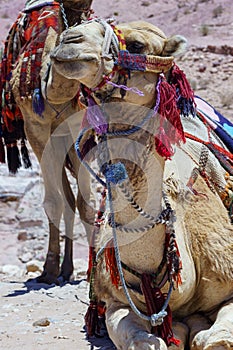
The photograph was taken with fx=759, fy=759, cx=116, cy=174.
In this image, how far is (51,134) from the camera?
21.7ft

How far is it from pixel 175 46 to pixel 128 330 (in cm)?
131

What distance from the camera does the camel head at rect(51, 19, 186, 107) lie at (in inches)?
117

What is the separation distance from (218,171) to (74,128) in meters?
2.53

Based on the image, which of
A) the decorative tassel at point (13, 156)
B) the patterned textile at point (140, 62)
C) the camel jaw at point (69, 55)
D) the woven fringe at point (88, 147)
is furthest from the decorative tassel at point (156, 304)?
the decorative tassel at point (13, 156)

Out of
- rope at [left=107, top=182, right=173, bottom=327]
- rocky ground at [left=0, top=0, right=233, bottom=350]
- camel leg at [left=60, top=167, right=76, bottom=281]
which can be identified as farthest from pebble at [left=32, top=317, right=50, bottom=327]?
camel leg at [left=60, top=167, right=76, bottom=281]

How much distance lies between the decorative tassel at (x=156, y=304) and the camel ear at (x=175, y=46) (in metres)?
1.00

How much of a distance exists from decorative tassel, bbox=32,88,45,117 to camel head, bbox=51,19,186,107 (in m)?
3.04

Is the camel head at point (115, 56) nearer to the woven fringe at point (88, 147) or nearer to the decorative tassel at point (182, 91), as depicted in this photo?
the decorative tassel at point (182, 91)


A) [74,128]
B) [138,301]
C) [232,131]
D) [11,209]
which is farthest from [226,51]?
[138,301]

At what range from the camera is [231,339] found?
323 cm

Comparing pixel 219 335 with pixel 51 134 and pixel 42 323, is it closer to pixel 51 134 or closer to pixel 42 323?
pixel 42 323

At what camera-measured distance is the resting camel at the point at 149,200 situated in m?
3.18

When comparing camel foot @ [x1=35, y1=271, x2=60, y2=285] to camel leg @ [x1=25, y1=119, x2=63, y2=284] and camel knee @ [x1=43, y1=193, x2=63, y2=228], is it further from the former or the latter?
camel knee @ [x1=43, y1=193, x2=63, y2=228]

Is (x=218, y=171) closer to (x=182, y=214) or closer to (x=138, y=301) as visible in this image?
(x=182, y=214)
